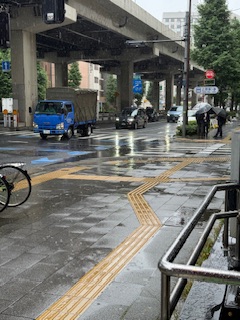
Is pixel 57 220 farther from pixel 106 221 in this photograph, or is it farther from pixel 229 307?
pixel 229 307

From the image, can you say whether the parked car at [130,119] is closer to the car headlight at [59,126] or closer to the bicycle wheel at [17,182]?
the car headlight at [59,126]

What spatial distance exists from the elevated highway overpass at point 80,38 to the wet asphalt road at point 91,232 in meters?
12.6

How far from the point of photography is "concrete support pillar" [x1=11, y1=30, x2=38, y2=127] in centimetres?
3067

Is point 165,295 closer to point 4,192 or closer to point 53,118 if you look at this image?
point 4,192

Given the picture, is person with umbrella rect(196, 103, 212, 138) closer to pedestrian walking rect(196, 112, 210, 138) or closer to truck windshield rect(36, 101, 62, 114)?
pedestrian walking rect(196, 112, 210, 138)

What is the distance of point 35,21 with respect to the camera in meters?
29.5

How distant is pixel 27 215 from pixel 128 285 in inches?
125

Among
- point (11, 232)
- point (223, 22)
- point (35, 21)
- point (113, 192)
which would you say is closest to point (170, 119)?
point (223, 22)

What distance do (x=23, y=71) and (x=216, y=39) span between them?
1617 cm

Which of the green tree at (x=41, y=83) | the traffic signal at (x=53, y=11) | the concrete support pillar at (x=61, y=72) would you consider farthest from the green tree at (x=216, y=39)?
the green tree at (x=41, y=83)

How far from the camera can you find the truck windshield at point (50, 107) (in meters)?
23.0

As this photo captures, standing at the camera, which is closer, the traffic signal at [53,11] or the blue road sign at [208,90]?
the traffic signal at [53,11]

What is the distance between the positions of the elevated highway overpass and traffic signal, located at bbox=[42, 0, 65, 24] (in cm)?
1020

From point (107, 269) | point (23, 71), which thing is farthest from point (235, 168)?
point (23, 71)
